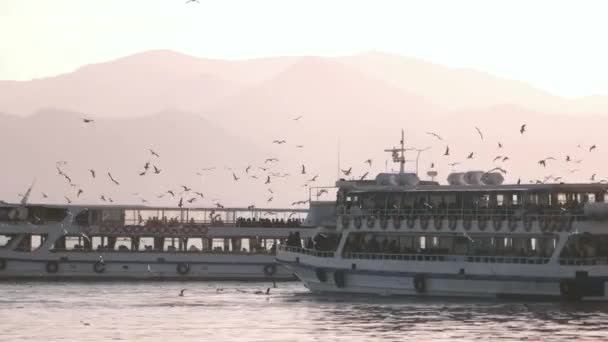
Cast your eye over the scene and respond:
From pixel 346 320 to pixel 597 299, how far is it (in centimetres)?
1374

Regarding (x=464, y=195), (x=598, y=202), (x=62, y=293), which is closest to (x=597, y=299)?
(x=598, y=202)

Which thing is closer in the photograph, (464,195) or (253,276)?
(464,195)

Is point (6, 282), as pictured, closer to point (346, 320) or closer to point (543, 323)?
point (346, 320)

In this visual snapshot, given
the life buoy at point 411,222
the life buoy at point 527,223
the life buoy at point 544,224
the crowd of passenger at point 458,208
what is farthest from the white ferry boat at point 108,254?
the life buoy at point 544,224

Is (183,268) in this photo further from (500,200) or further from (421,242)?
(500,200)

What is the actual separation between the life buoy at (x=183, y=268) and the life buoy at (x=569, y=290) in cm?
3603

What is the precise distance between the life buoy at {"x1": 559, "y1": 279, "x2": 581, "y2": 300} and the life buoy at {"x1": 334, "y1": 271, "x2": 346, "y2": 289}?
1493cm

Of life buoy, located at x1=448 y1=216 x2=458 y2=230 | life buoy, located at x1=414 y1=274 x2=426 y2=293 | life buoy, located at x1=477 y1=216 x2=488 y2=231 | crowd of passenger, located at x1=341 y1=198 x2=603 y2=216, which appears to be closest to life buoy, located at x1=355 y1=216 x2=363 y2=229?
crowd of passenger, located at x1=341 y1=198 x2=603 y2=216

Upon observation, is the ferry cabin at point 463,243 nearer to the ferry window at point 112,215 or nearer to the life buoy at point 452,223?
the life buoy at point 452,223

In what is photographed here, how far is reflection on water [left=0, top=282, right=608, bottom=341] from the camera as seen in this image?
73438 millimetres

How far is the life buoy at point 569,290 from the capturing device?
8462cm

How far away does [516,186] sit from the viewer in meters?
90.7

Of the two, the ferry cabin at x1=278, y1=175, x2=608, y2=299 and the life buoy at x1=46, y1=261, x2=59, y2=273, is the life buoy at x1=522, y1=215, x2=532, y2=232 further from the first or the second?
the life buoy at x1=46, y1=261, x2=59, y2=273

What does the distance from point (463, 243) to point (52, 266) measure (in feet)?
109
